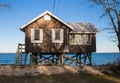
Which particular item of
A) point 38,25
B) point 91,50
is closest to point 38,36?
point 38,25

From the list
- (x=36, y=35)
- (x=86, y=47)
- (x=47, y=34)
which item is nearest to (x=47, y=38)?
(x=47, y=34)

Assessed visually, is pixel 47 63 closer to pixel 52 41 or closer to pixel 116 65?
pixel 52 41

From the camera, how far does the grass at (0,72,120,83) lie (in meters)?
25.4

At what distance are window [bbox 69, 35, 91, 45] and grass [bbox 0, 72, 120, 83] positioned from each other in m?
11.3

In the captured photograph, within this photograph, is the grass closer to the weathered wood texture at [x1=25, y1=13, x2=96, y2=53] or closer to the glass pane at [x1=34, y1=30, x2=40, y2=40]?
the weathered wood texture at [x1=25, y1=13, x2=96, y2=53]

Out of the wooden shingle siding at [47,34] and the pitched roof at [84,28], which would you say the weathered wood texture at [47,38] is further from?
the pitched roof at [84,28]

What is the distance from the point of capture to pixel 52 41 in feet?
124

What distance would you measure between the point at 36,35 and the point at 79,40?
608cm

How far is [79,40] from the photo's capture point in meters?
39.9

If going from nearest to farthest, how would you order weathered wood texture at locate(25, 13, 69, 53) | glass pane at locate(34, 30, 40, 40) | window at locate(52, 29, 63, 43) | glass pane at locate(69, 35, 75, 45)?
weathered wood texture at locate(25, 13, 69, 53)
glass pane at locate(34, 30, 40, 40)
window at locate(52, 29, 63, 43)
glass pane at locate(69, 35, 75, 45)

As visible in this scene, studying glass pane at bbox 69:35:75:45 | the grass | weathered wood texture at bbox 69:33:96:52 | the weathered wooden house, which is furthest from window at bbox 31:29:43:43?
the grass

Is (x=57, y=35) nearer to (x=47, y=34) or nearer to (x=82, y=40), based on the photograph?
(x=47, y=34)

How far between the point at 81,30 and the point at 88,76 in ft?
42.6

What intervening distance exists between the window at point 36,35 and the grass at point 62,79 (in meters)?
9.77
